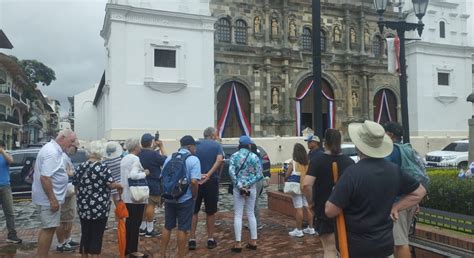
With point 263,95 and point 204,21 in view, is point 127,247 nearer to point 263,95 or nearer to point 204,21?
point 204,21

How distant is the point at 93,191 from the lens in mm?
5520

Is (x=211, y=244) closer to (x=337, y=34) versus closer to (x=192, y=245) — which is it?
(x=192, y=245)

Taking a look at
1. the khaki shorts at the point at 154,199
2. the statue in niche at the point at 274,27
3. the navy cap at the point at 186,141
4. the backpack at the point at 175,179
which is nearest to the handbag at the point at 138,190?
the backpack at the point at 175,179

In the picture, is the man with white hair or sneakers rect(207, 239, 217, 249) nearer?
the man with white hair

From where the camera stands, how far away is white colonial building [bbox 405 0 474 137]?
3066 centimetres

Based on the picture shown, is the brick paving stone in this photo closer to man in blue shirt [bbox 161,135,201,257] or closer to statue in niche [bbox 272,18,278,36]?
man in blue shirt [bbox 161,135,201,257]

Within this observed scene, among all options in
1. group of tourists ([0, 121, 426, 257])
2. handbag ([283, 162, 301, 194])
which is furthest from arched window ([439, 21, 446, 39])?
handbag ([283, 162, 301, 194])

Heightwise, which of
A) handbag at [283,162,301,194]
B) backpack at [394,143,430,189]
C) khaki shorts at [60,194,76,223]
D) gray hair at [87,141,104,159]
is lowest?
khaki shorts at [60,194,76,223]

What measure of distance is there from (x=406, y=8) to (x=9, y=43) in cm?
2956

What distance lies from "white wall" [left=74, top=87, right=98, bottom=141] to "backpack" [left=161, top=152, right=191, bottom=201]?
127 ft

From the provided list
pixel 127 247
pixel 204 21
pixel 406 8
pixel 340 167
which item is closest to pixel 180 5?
pixel 204 21

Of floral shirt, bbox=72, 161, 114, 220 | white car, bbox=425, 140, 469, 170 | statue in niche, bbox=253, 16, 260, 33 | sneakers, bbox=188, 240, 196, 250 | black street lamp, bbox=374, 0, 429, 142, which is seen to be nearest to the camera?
floral shirt, bbox=72, 161, 114, 220

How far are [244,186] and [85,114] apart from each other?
41490 mm

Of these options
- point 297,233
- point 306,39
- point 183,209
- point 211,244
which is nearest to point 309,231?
point 297,233
